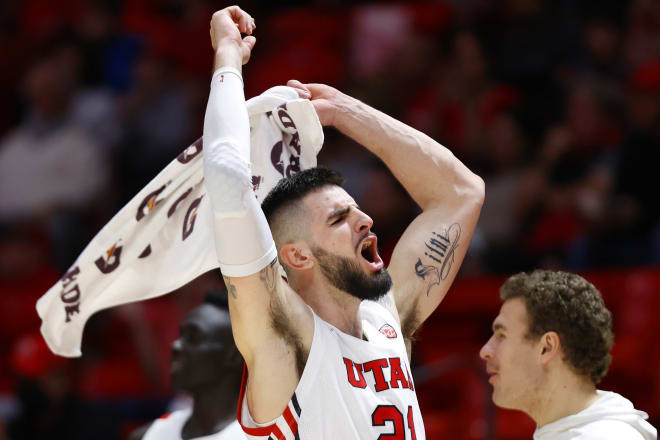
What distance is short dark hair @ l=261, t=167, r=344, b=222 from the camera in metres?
3.58

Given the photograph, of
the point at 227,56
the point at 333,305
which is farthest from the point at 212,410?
the point at 227,56

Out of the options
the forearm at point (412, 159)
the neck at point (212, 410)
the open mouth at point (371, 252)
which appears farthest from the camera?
the neck at point (212, 410)

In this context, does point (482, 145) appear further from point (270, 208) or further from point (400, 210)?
point (270, 208)

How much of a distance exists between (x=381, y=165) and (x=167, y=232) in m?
3.57

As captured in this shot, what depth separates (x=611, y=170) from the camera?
6.54 m

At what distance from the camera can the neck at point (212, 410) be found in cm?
460

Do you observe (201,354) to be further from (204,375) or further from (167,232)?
(167,232)

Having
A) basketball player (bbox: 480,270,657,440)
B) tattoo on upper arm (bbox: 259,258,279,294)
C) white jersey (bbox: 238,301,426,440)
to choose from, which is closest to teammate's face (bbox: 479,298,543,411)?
basketball player (bbox: 480,270,657,440)

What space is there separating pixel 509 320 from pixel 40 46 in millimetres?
6940

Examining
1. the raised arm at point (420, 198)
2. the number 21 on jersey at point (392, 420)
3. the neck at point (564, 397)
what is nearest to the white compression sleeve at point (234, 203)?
the number 21 on jersey at point (392, 420)

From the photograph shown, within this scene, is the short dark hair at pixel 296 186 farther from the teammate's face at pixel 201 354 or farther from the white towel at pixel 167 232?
the teammate's face at pixel 201 354

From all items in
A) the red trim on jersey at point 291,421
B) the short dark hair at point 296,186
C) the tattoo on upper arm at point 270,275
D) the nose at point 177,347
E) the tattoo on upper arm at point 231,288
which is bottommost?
the red trim on jersey at point 291,421

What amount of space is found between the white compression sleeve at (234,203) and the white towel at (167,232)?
0.52m

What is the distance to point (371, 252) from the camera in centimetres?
362
